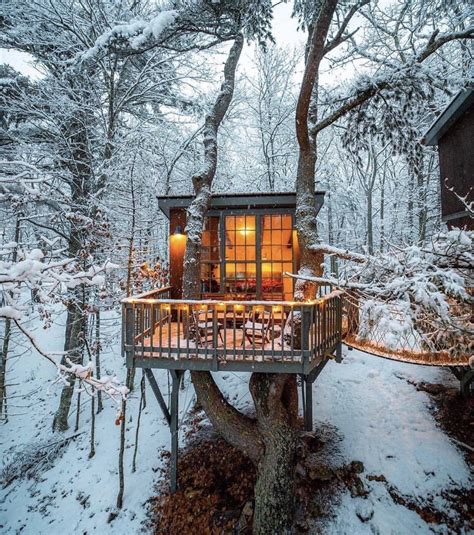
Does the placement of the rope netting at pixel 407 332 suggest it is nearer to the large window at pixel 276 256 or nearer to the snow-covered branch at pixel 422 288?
the snow-covered branch at pixel 422 288

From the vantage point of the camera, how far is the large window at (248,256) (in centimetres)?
805

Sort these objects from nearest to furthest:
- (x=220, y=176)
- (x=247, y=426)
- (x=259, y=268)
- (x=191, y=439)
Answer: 1. (x=247, y=426)
2. (x=191, y=439)
3. (x=259, y=268)
4. (x=220, y=176)

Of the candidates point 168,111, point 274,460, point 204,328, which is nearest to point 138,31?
point 168,111

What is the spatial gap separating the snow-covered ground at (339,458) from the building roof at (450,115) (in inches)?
248

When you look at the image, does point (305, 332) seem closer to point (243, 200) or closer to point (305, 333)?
point (305, 333)

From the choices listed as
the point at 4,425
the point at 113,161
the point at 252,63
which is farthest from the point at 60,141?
the point at 252,63

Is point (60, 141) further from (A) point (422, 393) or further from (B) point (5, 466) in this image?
(A) point (422, 393)

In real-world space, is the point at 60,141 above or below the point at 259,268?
above

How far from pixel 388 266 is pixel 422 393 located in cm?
587

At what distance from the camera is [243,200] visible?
25.1 feet

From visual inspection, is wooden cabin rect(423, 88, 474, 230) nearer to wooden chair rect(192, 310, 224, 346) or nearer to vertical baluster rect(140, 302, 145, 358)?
wooden chair rect(192, 310, 224, 346)

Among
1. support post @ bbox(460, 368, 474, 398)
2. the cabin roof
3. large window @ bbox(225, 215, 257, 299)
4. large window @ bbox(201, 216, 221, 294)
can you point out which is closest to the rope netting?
support post @ bbox(460, 368, 474, 398)

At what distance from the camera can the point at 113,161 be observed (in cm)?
856

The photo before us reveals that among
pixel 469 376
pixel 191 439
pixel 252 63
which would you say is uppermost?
pixel 252 63
